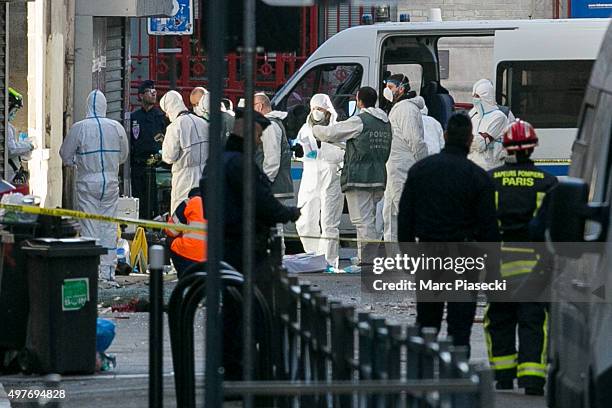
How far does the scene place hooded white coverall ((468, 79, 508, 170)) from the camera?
16984mm

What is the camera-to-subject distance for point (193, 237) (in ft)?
41.2

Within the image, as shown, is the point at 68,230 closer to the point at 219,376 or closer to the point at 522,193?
the point at 522,193

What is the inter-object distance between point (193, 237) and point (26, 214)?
1954 mm

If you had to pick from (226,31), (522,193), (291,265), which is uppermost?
(226,31)

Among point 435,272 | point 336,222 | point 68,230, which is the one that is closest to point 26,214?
point 68,230

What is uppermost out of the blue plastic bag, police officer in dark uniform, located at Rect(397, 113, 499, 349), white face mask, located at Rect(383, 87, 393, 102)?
white face mask, located at Rect(383, 87, 393, 102)

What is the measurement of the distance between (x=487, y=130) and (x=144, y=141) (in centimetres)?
679

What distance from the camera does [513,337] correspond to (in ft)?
33.0

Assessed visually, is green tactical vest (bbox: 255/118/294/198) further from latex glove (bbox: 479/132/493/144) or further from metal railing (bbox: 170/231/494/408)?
metal railing (bbox: 170/231/494/408)

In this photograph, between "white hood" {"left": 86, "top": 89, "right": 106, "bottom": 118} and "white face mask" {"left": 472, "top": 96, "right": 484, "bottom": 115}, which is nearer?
"white hood" {"left": 86, "top": 89, "right": 106, "bottom": 118}

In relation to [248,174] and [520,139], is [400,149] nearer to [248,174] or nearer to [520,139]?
[520,139]

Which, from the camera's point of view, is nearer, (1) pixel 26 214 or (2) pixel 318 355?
(2) pixel 318 355

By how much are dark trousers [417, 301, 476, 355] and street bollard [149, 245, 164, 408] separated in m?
2.19

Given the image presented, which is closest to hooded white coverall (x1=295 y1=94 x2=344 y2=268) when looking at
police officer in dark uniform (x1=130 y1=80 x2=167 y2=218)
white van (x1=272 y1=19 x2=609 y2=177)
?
white van (x1=272 y1=19 x2=609 y2=177)
